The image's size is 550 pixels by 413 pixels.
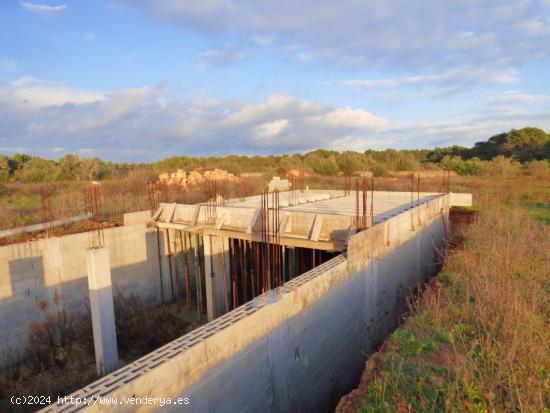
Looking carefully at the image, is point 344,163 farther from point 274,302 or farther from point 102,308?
point 274,302

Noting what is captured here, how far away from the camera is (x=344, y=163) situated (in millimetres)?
47906

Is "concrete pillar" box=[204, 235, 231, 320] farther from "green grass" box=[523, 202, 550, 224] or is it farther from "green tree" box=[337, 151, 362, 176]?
"green tree" box=[337, 151, 362, 176]

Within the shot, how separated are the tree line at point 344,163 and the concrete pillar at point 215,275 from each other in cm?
1965

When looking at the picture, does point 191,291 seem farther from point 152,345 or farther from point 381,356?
point 381,356

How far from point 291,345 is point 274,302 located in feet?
3.27

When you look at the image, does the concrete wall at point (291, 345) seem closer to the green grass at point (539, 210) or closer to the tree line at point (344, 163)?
the green grass at point (539, 210)

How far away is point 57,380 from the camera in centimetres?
823

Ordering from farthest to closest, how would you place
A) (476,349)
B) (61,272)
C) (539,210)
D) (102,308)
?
1. (539,210)
2. (61,272)
3. (102,308)
4. (476,349)

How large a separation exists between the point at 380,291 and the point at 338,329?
2.29 m

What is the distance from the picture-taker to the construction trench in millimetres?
3987

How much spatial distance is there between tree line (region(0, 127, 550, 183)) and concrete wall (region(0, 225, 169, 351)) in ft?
59.0

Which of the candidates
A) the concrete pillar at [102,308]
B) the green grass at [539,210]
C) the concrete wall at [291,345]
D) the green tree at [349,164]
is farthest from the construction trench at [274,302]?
the green tree at [349,164]

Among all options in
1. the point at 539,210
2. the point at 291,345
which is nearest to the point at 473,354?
the point at 291,345

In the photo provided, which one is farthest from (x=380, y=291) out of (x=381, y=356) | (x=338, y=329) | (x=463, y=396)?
(x=463, y=396)
